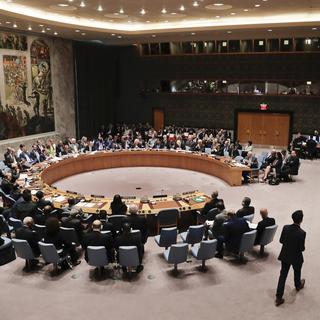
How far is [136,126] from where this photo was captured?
23266mm

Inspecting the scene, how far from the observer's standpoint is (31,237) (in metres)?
7.13

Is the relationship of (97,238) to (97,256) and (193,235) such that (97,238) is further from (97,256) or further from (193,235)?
(193,235)

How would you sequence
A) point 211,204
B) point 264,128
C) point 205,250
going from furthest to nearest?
1. point 264,128
2. point 211,204
3. point 205,250

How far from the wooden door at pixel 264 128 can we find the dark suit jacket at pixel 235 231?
14.5 m

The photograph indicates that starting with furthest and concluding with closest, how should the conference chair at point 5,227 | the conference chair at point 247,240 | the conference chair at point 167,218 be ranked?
the conference chair at point 167,218
the conference chair at point 5,227
the conference chair at point 247,240

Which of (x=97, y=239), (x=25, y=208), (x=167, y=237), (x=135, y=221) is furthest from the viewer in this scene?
(x=25, y=208)

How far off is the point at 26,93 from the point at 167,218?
11.7m

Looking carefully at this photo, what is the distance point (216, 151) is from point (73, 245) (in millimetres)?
9659

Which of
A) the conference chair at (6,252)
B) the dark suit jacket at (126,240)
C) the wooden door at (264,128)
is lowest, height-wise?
the conference chair at (6,252)

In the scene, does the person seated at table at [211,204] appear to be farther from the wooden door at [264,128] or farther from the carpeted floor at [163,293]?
the wooden door at [264,128]

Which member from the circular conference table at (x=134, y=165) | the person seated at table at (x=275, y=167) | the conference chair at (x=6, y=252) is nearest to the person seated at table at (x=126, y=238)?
the circular conference table at (x=134, y=165)

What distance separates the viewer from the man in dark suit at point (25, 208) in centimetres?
838

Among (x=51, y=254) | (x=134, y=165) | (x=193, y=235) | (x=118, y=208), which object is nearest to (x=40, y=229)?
(x=51, y=254)

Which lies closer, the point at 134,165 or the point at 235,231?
the point at 235,231
